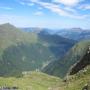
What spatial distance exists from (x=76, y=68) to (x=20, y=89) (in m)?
49.5

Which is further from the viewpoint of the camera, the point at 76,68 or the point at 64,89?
the point at 76,68

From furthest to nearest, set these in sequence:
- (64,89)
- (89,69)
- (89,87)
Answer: (89,69), (64,89), (89,87)

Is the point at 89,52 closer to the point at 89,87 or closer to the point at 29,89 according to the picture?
the point at 29,89

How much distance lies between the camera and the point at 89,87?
245ft

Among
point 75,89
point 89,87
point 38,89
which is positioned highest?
point 89,87

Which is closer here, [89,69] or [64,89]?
[64,89]

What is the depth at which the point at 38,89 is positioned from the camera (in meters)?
173

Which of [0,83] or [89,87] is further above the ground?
[89,87]

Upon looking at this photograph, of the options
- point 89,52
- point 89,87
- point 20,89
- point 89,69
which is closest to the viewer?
point 89,87

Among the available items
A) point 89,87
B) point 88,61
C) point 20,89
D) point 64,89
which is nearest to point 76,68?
point 88,61

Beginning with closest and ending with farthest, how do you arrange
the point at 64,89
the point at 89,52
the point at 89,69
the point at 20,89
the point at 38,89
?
the point at 64,89 < the point at 89,69 < the point at 20,89 < the point at 38,89 < the point at 89,52

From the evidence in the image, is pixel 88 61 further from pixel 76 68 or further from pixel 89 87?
pixel 89 87

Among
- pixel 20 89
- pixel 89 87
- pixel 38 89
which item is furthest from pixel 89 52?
pixel 89 87

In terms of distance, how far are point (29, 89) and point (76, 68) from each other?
41933 mm
